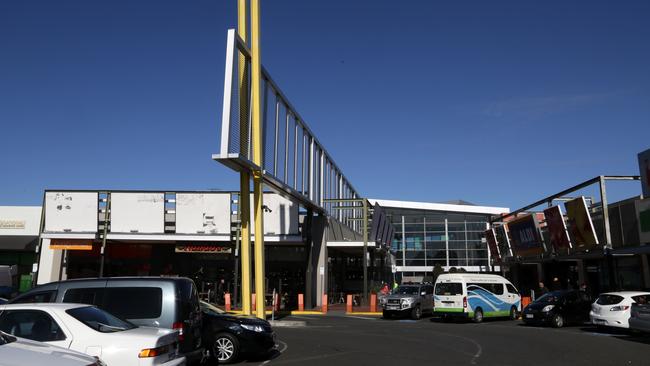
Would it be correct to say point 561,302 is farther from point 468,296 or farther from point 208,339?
point 208,339

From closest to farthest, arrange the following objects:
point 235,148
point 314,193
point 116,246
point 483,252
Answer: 1. point 235,148
2. point 314,193
3. point 116,246
4. point 483,252

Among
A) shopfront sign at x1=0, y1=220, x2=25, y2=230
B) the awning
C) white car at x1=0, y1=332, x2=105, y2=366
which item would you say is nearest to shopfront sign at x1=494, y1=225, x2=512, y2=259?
the awning

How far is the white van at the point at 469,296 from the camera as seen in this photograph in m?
24.4

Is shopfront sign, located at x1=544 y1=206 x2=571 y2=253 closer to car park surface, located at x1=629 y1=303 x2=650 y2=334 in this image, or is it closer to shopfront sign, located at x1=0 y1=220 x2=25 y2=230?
car park surface, located at x1=629 y1=303 x2=650 y2=334

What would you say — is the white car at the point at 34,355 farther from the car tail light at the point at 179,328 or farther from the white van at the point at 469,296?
the white van at the point at 469,296

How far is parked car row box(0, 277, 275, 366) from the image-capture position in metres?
7.60

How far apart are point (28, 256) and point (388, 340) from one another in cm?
3300

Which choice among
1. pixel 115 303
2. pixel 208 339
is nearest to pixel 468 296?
pixel 208 339

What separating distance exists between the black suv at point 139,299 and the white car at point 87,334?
1218 millimetres

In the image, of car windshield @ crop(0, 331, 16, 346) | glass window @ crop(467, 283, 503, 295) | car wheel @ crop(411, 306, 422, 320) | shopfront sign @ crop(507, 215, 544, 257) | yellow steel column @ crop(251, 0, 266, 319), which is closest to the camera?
car windshield @ crop(0, 331, 16, 346)

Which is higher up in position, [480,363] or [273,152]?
[273,152]

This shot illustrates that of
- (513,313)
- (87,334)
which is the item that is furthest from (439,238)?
(87,334)

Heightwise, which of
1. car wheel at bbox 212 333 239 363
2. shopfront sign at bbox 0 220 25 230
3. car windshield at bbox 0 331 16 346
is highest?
shopfront sign at bbox 0 220 25 230

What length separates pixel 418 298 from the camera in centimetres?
2752
